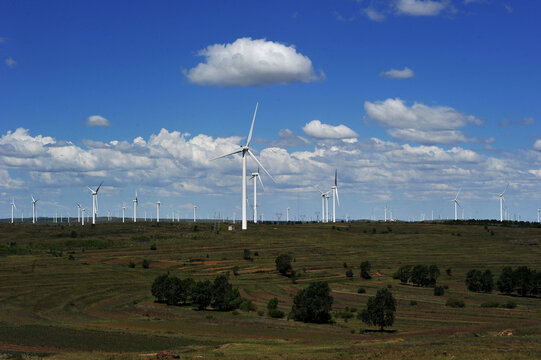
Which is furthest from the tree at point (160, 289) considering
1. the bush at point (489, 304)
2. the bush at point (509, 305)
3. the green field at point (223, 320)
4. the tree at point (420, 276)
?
the tree at point (420, 276)

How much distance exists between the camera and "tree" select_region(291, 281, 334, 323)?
105125 mm

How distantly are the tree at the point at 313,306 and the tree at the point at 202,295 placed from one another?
20203mm

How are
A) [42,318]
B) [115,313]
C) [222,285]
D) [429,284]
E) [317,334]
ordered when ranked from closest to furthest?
[317,334], [42,318], [115,313], [222,285], [429,284]

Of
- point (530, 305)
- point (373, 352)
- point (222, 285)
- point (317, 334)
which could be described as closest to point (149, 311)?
point (222, 285)

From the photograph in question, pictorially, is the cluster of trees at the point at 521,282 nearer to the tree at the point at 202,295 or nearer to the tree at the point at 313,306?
the tree at the point at 313,306

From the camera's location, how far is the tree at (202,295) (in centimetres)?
12150

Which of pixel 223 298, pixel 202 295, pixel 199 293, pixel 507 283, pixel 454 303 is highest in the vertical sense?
pixel 199 293

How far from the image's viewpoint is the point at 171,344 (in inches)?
3068

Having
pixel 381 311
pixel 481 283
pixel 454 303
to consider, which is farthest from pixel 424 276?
pixel 381 311

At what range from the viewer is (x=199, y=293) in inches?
4818

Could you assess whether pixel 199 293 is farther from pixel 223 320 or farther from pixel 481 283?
pixel 481 283

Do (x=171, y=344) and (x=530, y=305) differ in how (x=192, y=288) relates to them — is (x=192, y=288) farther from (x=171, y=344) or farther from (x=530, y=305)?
(x=530, y=305)

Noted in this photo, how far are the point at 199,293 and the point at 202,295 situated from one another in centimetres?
162

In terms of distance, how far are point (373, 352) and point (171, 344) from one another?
26499 mm
